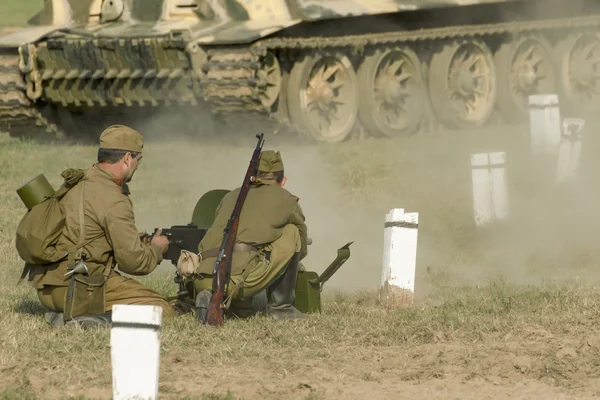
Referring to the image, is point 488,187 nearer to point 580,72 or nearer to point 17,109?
point 17,109

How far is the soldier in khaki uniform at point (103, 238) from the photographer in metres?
7.41

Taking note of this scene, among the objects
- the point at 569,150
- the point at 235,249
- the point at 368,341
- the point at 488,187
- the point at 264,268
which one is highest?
the point at 569,150

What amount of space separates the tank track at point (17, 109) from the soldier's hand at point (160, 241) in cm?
971

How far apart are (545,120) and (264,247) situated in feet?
19.0

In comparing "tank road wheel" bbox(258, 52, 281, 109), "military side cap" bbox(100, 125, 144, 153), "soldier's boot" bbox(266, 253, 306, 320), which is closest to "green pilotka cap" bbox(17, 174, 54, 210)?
"military side cap" bbox(100, 125, 144, 153)

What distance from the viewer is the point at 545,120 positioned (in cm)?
1284

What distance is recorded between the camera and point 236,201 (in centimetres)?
779

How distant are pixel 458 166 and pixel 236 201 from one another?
23.5ft

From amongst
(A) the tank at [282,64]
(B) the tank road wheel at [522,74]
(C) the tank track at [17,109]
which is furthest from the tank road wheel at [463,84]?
(C) the tank track at [17,109]

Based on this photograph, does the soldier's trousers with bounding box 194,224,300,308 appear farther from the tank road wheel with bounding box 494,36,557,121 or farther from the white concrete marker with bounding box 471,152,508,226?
the tank road wheel with bounding box 494,36,557,121

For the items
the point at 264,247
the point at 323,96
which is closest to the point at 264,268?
the point at 264,247

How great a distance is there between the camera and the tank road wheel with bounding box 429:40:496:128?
18.8m

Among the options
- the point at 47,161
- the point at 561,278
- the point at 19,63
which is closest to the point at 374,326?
the point at 561,278

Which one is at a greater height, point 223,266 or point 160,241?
point 160,241
